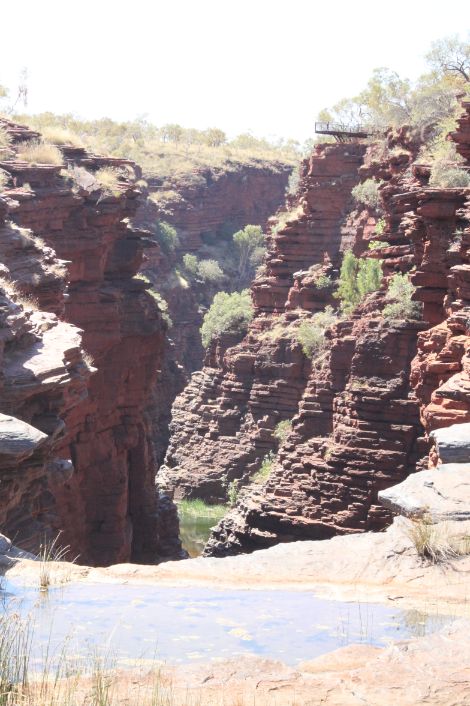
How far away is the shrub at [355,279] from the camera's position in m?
38.3

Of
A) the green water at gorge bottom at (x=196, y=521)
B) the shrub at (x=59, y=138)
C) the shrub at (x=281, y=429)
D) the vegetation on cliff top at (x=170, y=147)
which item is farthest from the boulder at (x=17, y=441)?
the vegetation on cliff top at (x=170, y=147)

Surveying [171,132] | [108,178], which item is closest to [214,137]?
[171,132]

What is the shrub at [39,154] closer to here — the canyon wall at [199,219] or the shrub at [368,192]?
the shrub at [368,192]

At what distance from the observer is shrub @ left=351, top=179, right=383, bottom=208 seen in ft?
137

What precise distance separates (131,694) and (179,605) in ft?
7.06

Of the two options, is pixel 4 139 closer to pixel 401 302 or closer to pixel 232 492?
pixel 401 302

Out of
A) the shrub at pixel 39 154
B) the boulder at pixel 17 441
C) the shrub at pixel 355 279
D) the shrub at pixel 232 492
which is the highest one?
the shrub at pixel 39 154

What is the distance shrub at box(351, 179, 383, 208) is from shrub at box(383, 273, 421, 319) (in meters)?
13.2

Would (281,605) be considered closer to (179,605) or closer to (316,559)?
(179,605)

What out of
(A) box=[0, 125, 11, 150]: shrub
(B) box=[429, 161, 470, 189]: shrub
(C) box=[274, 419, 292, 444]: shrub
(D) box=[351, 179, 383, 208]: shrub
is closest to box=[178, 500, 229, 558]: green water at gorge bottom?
(C) box=[274, 419, 292, 444]: shrub

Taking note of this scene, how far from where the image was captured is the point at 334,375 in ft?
102

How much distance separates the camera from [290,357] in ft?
135

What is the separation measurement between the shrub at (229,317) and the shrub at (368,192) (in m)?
7.61

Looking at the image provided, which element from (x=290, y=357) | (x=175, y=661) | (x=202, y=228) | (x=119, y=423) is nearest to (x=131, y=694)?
(x=175, y=661)
